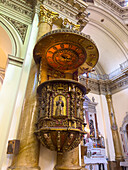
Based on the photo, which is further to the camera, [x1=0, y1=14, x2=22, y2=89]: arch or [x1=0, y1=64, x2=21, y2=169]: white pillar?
[x1=0, y1=14, x2=22, y2=89]: arch

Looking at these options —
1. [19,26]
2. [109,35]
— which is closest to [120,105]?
[109,35]

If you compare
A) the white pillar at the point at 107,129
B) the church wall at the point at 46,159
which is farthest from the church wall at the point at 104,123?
the church wall at the point at 46,159

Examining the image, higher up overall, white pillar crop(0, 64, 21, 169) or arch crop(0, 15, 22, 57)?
arch crop(0, 15, 22, 57)

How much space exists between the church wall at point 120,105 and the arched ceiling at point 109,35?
7.22 feet

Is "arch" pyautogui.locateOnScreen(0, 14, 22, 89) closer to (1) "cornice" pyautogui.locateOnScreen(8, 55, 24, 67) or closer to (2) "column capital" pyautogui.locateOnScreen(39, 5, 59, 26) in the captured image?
(1) "cornice" pyautogui.locateOnScreen(8, 55, 24, 67)

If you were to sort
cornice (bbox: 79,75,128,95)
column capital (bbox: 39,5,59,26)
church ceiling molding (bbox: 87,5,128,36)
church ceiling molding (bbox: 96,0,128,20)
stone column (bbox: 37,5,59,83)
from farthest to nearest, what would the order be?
cornice (bbox: 79,75,128,95), church ceiling molding (bbox: 96,0,128,20), church ceiling molding (bbox: 87,5,128,36), column capital (bbox: 39,5,59,26), stone column (bbox: 37,5,59,83)

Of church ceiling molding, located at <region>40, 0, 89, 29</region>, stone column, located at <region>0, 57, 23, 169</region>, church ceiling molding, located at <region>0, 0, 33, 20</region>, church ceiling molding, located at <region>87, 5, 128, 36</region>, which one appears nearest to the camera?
stone column, located at <region>0, 57, 23, 169</region>

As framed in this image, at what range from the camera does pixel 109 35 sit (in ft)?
32.7

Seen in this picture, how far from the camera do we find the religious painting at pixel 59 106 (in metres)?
2.17

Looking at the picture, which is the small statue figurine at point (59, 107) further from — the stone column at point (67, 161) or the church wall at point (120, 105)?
the church wall at point (120, 105)

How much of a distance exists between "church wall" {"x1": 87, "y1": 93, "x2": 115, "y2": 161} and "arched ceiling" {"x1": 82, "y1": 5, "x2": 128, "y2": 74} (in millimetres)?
2643

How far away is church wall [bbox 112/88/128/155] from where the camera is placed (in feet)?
29.2

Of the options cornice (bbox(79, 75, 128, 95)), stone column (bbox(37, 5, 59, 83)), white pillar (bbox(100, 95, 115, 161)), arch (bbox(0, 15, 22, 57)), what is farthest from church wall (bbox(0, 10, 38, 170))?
white pillar (bbox(100, 95, 115, 161))

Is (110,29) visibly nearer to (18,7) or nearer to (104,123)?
(104,123)
